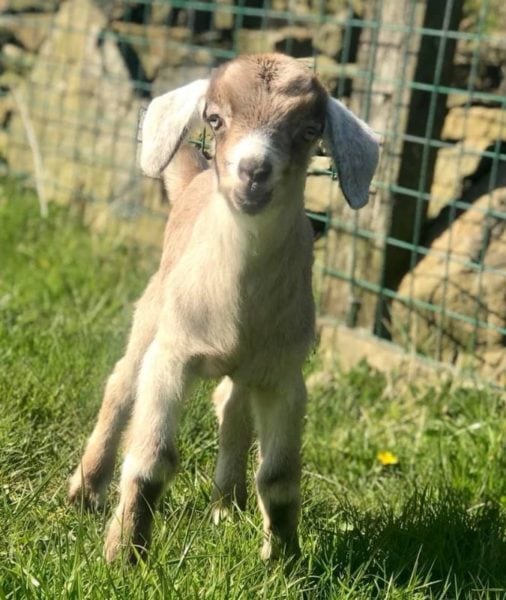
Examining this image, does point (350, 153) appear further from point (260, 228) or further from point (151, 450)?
point (151, 450)

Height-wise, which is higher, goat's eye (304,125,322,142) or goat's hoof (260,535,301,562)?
goat's eye (304,125,322,142)

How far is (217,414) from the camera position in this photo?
4160 millimetres

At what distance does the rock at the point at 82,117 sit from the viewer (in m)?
7.18

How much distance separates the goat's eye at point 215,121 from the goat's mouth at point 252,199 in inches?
9.5

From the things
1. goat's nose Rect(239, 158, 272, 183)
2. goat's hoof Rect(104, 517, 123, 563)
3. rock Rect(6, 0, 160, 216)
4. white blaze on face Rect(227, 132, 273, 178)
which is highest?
white blaze on face Rect(227, 132, 273, 178)

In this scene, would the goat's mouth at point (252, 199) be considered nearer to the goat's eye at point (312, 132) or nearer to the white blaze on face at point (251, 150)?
the white blaze on face at point (251, 150)

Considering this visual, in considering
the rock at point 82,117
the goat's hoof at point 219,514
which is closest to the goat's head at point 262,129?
the goat's hoof at point 219,514

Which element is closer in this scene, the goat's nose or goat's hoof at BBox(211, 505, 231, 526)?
the goat's nose

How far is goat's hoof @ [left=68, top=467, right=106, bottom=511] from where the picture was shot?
152 inches

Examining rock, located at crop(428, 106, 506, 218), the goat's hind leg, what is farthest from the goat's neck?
rock, located at crop(428, 106, 506, 218)

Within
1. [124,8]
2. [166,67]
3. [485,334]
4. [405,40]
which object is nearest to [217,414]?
[485,334]

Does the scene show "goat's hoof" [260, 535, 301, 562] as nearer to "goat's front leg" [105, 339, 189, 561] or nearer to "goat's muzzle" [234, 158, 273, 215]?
"goat's front leg" [105, 339, 189, 561]

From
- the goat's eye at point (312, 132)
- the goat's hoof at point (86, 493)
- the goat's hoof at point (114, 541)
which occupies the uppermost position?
the goat's eye at point (312, 132)

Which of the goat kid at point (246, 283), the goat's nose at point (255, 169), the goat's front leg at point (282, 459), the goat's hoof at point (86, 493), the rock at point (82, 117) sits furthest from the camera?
the rock at point (82, 117)
